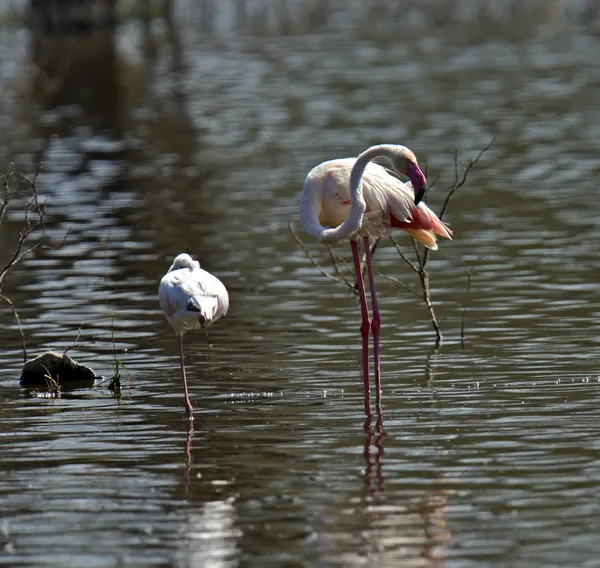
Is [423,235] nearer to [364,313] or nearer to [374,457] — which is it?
[364,313]

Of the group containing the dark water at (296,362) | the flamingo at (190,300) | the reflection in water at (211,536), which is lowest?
the dark water at (296,362)

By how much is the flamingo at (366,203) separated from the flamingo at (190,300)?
2.38ft

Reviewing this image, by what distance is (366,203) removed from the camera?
31.3ft

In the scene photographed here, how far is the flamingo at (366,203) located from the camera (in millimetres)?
9172

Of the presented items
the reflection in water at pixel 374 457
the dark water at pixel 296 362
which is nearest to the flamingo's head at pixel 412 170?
the dark water at pixel 296 362

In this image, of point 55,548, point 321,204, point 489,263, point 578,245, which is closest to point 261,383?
point 321,204

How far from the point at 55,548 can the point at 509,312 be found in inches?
237

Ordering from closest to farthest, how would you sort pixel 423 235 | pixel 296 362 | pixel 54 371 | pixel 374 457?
1. pixel 374 457
2. pixel 423 235
3. pixel 54 371
4. pixel 296 362

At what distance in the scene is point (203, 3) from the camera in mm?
55500

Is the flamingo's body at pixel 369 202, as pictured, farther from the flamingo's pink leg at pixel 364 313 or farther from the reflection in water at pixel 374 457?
the reflection in water at pixel 374 457

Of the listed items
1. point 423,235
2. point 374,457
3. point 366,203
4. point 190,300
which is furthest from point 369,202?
point 374,457

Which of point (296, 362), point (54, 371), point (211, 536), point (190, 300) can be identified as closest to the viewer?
point (211, 536)

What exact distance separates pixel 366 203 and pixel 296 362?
1687 mm

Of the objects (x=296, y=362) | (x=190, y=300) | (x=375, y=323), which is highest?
(x=190, y=300)
